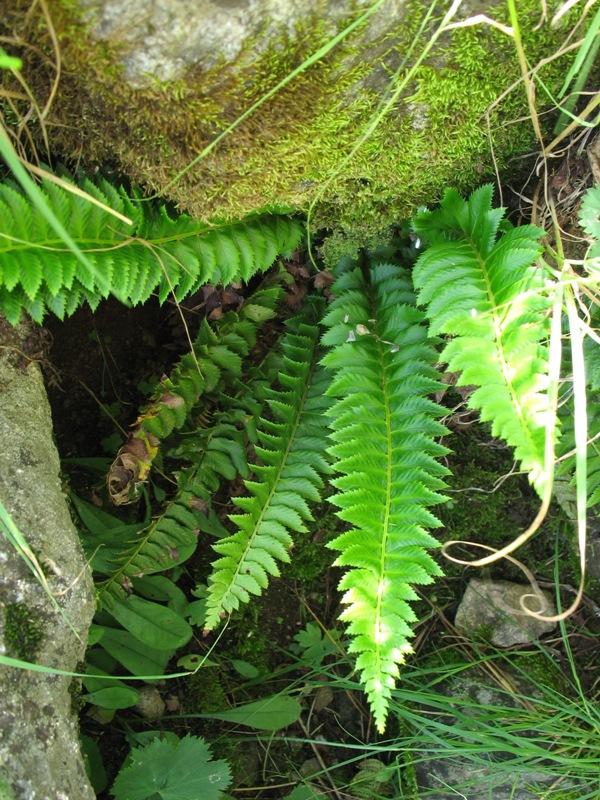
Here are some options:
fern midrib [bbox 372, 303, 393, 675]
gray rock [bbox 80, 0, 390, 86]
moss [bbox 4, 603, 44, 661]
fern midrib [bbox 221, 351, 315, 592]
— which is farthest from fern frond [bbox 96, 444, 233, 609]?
gray rock [bbox 80, 0, 390, 86]

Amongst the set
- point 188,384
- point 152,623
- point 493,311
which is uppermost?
point 493,311

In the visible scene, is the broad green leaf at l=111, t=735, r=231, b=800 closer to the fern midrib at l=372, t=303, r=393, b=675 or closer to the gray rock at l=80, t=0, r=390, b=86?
the fern midrib at l=372, t=303, r=393, b=675

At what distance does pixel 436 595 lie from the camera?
9.48 feet

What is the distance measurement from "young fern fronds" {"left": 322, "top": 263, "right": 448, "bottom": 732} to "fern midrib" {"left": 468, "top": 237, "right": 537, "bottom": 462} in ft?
0.91

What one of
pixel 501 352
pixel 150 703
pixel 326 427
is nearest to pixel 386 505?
pixel 326 427

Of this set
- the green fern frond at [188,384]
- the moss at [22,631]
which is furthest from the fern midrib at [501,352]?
the moss at [22,631]

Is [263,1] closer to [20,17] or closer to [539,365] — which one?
[20,17]

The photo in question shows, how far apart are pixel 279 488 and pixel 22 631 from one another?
882 mm

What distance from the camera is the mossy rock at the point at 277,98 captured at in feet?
5.30

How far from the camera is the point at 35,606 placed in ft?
6.65

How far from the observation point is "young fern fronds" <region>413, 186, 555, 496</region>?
5.47ft

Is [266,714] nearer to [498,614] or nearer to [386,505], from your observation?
[498,614]

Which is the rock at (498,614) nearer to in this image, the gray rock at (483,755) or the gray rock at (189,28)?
the gray rock at (483,755)

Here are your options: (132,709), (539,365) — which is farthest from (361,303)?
(132,709)
